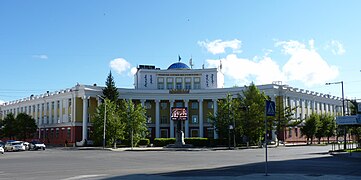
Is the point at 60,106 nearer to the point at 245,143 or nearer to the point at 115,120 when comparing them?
the point at 115,120

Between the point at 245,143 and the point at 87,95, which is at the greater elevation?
the point at 87,95

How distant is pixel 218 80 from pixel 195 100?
A: 8.85m

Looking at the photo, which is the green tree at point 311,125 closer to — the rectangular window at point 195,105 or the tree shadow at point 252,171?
the rectangular window at point 195,105

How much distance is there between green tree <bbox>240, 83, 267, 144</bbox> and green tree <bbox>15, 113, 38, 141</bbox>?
155ft

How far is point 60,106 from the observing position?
86.0m

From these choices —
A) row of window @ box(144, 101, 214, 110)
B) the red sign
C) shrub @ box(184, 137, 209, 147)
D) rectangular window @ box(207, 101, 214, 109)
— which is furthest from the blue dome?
the red sign

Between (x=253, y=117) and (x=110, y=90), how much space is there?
29.6 m

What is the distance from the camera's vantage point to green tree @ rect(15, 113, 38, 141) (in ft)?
285

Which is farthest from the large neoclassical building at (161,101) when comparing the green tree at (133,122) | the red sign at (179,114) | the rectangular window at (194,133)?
the red sign at (179,114)

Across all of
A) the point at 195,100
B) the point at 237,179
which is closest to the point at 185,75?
the point at 195,100

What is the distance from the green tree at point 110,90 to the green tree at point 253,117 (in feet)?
87.1

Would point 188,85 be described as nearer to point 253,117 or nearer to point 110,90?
point 110,90

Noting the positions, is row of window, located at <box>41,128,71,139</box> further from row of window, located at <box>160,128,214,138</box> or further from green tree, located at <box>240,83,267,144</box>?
green tree, located at <box>240,83,267,144</box>

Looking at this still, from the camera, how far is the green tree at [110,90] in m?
80.9
